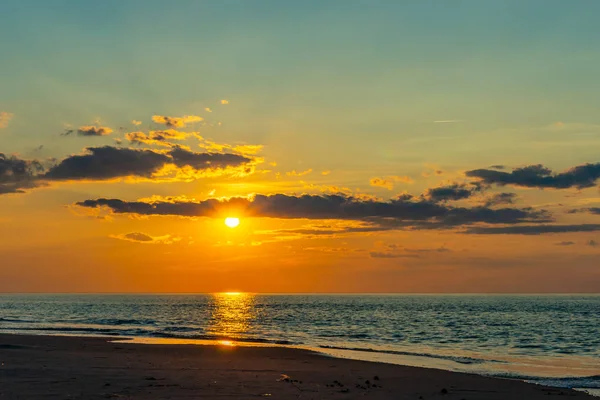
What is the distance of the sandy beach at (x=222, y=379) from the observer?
22156 millimetres

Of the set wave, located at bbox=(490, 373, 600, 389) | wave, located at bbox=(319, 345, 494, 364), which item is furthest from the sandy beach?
wave, located at bbox=(319, 345, 494, 364)

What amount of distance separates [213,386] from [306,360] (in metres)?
13.8

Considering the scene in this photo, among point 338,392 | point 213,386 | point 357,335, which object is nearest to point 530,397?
point 338,392

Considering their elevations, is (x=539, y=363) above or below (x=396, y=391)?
below

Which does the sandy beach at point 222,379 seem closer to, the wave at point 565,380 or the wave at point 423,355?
the wave at point 565,380

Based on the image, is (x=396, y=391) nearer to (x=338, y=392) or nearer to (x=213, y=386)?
Result: (x=338, y=392)

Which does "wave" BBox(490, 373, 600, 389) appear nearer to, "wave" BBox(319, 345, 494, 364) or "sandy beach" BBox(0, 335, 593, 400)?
"sandy beach" BBox(0, 335, 593, 400)

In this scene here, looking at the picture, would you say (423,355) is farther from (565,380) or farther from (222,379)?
(222,379)

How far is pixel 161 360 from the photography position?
3366cm

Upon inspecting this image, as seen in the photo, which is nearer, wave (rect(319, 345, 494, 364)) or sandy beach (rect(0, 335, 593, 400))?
sandy beach (rect(0, 335, 593, 400))

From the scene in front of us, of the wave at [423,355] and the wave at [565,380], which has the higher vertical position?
the wave at [565,380]

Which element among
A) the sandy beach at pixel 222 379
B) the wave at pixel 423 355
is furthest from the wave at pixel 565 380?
the wave at pixel 423 355

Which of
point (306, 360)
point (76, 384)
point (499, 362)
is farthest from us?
point (499, 362)

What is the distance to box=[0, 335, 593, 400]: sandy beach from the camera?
2216cm
